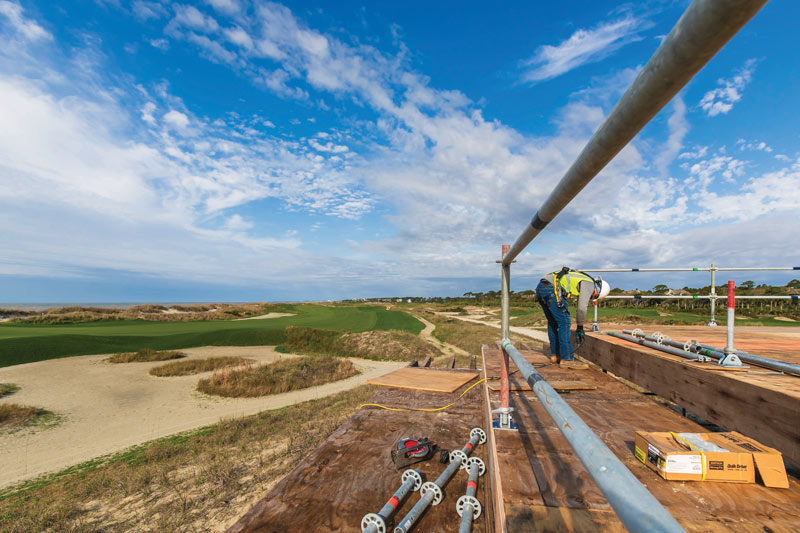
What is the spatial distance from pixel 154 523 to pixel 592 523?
4580 mm

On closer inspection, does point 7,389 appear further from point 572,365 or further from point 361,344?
point 572,365

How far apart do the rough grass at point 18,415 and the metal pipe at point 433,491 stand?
34.9 ft

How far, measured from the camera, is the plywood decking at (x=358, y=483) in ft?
6.56

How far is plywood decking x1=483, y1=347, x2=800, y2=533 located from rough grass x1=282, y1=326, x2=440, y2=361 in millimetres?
13544

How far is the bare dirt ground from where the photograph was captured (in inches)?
253

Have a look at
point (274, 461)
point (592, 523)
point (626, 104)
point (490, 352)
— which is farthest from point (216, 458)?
point (626, 104)

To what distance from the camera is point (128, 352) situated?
15.2 metres

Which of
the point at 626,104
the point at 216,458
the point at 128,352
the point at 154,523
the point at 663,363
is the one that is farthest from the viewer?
the point at 128,352

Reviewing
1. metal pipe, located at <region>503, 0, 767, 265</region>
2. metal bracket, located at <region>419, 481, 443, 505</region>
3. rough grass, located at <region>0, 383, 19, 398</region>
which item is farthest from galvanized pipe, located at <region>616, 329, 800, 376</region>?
rough grass, located at <region>0, 383, 19, 398</region>

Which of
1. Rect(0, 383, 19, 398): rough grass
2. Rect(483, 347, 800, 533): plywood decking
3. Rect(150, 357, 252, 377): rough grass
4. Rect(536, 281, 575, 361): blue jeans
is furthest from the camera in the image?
Rect(150, 357, 252, 377): rough grass

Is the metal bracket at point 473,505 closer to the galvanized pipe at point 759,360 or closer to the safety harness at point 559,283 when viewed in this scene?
the galvanized pipe at point 759,360

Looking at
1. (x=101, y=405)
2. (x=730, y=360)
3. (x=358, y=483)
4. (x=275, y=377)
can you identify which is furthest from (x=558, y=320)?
(x=101, y=405)

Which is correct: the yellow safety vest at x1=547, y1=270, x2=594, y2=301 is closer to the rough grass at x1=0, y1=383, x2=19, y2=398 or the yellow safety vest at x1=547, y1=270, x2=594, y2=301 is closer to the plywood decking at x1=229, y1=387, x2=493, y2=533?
the plywood decking at x1=229, y1=387, x2=493, y2=533

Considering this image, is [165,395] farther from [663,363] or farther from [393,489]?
[663,363]
